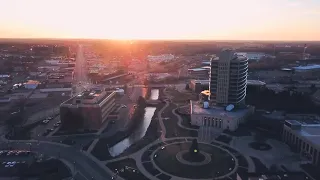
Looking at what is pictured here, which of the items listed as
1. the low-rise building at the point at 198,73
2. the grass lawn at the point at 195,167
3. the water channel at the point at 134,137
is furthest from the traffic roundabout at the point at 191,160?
the low-rise building at the point at 198,73

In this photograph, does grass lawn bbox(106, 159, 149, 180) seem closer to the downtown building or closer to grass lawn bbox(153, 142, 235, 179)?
grass lawn bbox(153, 142, 235, 179)

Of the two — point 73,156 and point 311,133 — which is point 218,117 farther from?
point 73,156

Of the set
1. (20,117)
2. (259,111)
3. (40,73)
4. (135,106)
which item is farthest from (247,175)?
(40,73)

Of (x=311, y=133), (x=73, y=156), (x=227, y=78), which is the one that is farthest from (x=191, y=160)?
(x=227, y=78)

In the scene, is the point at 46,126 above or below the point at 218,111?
below

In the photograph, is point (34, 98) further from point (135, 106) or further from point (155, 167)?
point (155, 167)

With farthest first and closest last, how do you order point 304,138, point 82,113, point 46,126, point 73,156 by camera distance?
point 46,126
point 82,113
point 304,138
point 73,156

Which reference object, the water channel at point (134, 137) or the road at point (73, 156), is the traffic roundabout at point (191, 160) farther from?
the road at point (73, 156)

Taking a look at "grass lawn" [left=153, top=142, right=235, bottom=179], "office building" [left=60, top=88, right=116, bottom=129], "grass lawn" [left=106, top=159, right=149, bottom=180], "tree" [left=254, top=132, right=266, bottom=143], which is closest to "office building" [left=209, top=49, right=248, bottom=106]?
"tree" [left=254, top=132, right=266, bottom=143]
